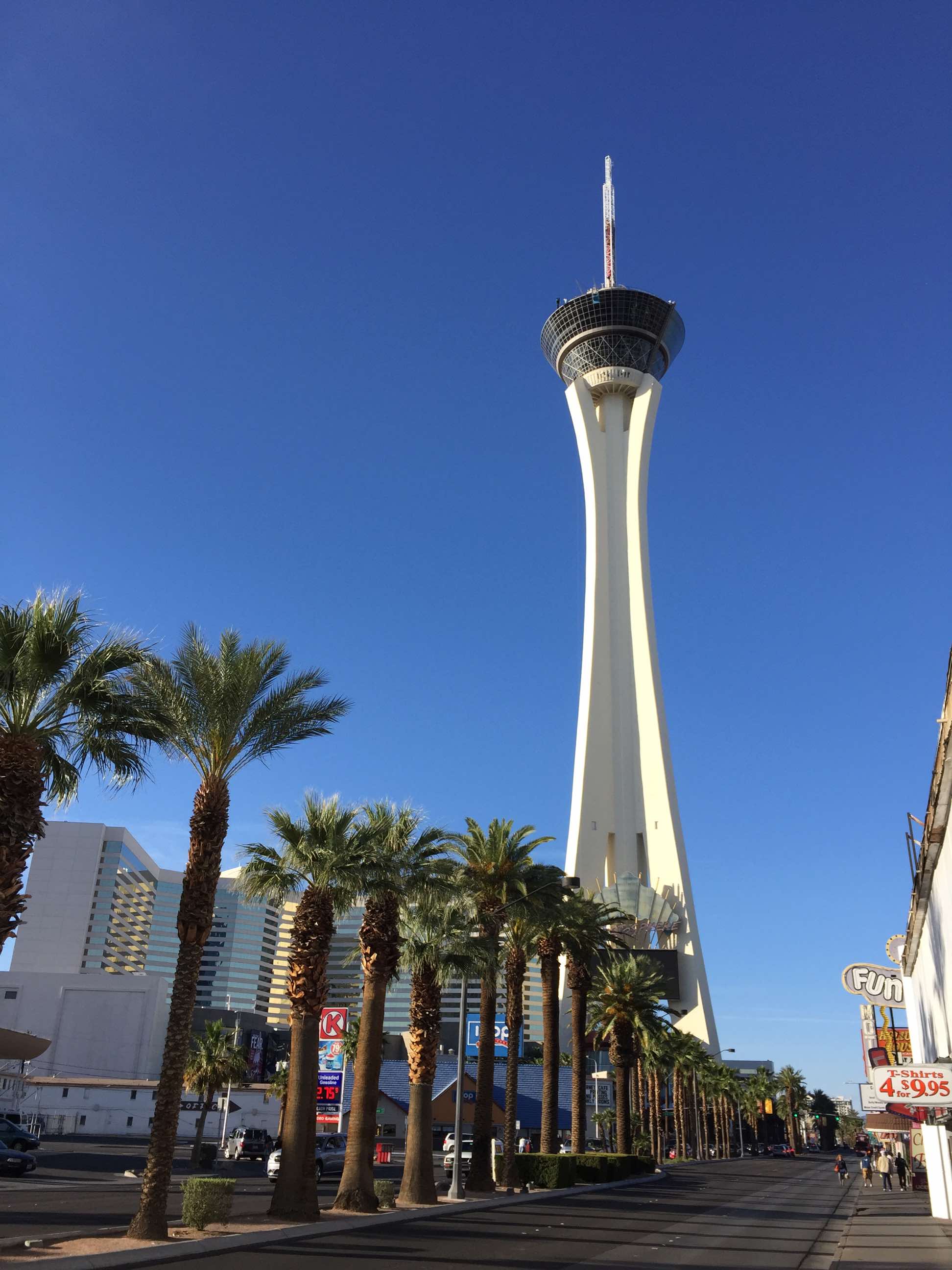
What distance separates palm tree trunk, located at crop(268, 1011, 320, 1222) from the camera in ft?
74.2

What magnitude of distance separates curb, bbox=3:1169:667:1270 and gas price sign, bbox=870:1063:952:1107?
37.4 ft

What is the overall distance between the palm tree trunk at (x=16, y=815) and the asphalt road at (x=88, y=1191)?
6.04m

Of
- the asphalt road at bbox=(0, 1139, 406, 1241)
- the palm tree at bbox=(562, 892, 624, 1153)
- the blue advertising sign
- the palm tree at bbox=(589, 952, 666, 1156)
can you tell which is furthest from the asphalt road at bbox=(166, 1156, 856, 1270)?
the blue advertising sign

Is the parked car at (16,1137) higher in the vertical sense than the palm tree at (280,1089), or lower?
lower

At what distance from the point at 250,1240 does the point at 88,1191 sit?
13499 mm

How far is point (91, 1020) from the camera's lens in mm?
90125

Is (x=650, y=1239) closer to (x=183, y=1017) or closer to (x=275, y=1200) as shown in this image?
(x=275, y=1200)

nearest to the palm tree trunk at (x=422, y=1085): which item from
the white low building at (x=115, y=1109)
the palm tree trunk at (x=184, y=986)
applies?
the palm tree trunk at (x=184, y=986)

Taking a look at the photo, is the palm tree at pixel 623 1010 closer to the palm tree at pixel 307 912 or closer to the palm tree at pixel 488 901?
the palm tree at pixel 488 901

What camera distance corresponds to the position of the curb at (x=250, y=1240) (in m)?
15.3

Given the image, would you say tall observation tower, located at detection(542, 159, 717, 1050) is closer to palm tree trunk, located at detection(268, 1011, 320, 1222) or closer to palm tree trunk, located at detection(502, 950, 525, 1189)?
palm tree trunk, located at detection(502, 950, 525, 1189)

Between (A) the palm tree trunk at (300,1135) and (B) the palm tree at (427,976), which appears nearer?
(A) the palm tree trunk at (300,1135)

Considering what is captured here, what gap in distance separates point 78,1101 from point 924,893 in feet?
224

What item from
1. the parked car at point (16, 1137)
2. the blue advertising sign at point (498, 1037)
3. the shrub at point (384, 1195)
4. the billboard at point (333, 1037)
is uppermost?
the blue advertising sign at point (498, 1037)
